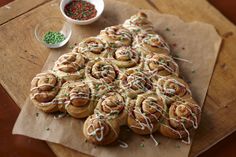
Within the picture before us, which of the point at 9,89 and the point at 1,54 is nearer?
the point at 9,89

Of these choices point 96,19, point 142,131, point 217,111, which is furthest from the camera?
point 96,19

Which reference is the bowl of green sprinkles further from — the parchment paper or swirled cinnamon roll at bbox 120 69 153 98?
swirled cinnamon roll at bbox 120 69 153 98

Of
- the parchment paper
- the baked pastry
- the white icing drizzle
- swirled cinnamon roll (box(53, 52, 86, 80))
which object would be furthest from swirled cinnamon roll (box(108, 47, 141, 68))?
the white icing drizzle

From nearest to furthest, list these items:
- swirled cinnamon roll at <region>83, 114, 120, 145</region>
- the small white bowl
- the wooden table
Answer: swirled cinnamon roll at <region>83, 114, 120, 145</region> → the wooden table → the small white bowl

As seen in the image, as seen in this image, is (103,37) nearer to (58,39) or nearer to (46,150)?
(58,39)

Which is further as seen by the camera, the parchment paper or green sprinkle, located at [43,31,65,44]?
green sprinkle, located at [43,31,65,44]

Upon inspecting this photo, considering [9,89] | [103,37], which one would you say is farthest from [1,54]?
[103,37]
